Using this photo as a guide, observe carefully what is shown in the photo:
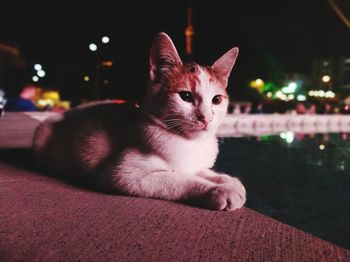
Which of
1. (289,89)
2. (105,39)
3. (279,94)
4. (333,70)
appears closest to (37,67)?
(105,39)

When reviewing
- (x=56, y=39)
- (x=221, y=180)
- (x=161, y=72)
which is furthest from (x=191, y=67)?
(x=56, y=39)

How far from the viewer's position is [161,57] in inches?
69.0

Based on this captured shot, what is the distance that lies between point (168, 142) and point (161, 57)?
480 mm

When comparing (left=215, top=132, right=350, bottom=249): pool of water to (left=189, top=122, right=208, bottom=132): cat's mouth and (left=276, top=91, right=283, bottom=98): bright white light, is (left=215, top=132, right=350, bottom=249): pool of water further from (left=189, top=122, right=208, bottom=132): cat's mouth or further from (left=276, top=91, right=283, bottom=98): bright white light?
(left=276, top=91, right=283, bottom=98): bright white light

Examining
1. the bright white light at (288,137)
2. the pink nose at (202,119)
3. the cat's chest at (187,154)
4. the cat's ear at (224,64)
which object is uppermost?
the cat's ear at (224,64)

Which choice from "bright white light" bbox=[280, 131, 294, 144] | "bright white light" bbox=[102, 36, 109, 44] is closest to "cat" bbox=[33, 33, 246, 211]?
"bright white light" bbox=[280, 131, 294, 144]

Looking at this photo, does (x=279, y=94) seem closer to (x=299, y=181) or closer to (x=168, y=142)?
(x=299, y=181)

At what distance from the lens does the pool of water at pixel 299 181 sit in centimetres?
181

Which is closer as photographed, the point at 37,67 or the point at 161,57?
the point at 161,57

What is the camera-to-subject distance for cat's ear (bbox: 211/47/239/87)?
1.89m

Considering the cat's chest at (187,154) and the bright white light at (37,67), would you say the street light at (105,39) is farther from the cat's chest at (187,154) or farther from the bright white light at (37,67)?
the cat's chest at (187,154)

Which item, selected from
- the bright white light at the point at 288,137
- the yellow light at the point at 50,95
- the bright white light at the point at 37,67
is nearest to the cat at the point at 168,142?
the bright white light at the point at 288,137

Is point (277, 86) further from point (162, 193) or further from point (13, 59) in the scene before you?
point (162, 193)

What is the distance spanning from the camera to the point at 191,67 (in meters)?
1.78
